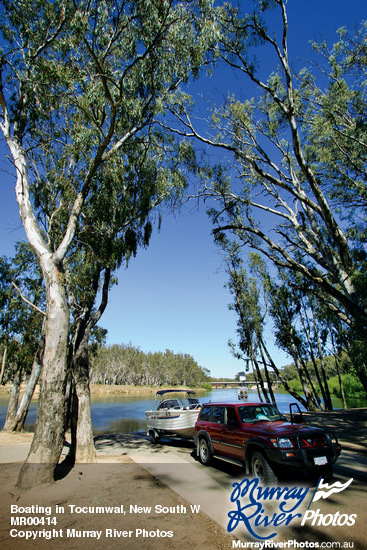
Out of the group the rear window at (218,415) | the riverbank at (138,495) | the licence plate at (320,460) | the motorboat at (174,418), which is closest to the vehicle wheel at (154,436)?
the motorboat at (174,418)

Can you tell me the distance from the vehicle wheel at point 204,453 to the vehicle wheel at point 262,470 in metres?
2.04

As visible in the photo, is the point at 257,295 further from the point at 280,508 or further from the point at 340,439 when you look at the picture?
the point at 280,508

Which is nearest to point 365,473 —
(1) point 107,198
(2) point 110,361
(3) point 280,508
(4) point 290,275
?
(3) point 280,508

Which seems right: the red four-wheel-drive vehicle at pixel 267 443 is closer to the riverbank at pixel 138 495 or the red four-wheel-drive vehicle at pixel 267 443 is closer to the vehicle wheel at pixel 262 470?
the vehicle wheel at pixel 262 470

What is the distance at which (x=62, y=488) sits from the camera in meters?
5.40

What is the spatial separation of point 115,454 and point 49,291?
5501 mm

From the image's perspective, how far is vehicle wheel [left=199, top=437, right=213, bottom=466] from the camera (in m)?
7.32

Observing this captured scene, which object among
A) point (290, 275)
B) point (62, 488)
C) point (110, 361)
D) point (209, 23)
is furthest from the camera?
point (110, 361)

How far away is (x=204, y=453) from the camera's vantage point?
7.52 meters

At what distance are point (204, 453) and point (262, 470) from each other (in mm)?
2620

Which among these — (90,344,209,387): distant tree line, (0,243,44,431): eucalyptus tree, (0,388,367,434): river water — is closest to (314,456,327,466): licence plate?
(0,388,367,434): river water

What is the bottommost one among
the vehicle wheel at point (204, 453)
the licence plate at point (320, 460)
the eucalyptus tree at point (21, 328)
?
the vehicle wheel at point (204, 453)

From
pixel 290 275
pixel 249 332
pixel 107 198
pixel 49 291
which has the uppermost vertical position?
pixel 290 275

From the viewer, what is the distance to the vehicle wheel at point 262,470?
4949mm
